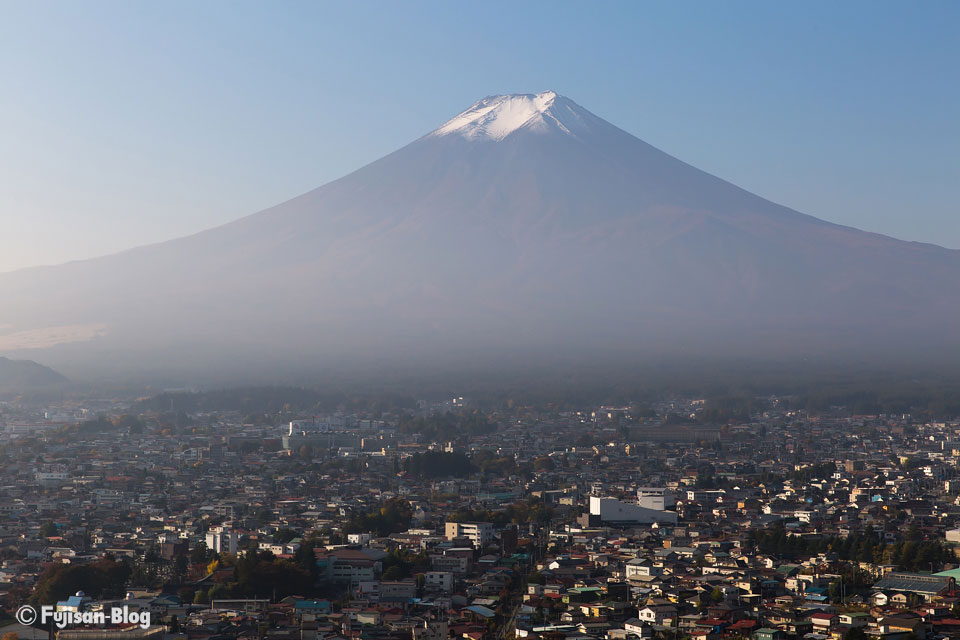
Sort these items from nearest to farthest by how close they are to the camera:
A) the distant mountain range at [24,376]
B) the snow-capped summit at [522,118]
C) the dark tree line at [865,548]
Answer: the dark tree line at [865,548] → the distant mountain range at [24,376] → the snow-capped summit at [522,118]

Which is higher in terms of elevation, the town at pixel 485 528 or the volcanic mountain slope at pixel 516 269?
the volcanic mountain slope at pixel 516 269

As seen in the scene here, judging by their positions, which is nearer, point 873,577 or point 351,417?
point 873,577

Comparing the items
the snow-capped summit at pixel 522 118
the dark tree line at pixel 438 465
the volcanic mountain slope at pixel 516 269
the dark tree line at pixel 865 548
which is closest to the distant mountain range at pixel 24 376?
the volcanic mountain slope at pixel 516 269

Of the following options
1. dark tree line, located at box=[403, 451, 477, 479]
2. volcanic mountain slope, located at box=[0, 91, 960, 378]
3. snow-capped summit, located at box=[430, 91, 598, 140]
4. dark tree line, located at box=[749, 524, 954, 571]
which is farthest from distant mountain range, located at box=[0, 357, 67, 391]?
dark tree line, located at box=[749, 524, 954, 571]

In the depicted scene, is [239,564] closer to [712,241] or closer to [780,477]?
[780,477]

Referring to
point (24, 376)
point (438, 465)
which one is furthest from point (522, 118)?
point (438, 465)

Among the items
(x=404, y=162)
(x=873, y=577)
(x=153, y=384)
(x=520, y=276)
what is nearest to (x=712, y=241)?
(x=520, y=276)

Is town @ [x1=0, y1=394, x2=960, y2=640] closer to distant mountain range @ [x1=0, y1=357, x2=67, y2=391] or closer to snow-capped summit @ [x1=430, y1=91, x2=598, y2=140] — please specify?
distant mountain range @ [x1=0, y1=357, x2=67, y2=391]

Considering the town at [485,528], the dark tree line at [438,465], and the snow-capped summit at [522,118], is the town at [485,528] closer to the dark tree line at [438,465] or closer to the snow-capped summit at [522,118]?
the dark tree line at [438,465]
